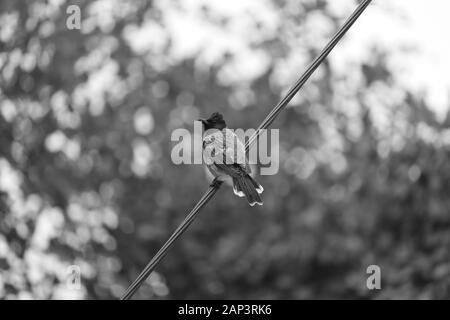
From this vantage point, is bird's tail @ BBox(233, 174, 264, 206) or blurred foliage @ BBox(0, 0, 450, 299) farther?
blurred foliage @ BBox(0, 0, 450, 299)

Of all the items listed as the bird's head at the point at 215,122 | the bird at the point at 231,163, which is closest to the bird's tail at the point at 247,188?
the bird at the point at 231,163

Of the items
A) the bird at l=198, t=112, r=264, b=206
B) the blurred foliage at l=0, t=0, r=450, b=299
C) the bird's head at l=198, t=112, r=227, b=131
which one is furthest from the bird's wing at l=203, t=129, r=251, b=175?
the blurred foliage at l=0, t=0, r=450, b=299

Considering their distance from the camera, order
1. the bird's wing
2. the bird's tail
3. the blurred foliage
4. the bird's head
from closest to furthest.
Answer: the bird's tail, the bird's wing, the bird's head, the blurred foliage

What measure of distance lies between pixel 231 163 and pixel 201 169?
6.03m

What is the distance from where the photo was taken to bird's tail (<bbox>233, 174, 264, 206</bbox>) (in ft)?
17.8

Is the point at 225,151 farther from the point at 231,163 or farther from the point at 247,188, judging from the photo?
the point at 247,188

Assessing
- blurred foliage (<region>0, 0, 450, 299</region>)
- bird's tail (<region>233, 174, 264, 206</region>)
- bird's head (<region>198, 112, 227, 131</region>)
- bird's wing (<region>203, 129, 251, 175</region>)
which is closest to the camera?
bird's tail (<region>233, 174, 264, 206</region>)

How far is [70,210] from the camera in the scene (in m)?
9.64

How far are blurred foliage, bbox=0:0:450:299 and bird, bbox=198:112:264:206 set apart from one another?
3.47 meters

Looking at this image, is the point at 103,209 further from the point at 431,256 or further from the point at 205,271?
the point at 431,256

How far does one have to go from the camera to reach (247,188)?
215 inches

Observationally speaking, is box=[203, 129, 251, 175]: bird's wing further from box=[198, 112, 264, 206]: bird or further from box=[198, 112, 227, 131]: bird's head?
box=[198, 112, 227, 131]: bird's head

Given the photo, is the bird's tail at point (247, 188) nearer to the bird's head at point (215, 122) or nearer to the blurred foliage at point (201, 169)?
the bird's head at point (215, 122)
